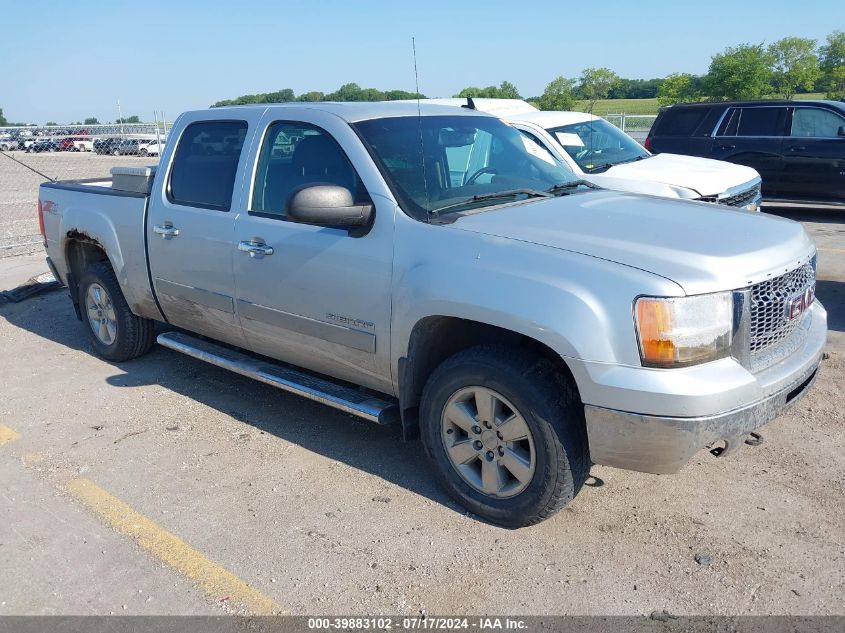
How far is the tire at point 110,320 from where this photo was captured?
5.68 m

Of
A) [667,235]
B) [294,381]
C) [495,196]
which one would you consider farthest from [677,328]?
[294,381]

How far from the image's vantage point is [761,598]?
2.93 meters

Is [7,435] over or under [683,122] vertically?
under

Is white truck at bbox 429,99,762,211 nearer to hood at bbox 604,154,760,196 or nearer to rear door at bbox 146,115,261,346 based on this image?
hood at bbox 604,154,760,196

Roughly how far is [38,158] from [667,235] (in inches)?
1427

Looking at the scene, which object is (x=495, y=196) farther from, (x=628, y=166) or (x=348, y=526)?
(x=628, y=166)

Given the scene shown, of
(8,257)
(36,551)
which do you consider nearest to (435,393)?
(36,551)

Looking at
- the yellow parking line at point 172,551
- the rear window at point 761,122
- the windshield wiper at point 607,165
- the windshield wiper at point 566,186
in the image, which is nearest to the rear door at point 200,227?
the yellow parking line at point 172,551

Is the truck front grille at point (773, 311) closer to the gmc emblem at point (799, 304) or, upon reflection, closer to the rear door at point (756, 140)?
the gmc emblem at point (799, 304)

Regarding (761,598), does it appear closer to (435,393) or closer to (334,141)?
(435,393)

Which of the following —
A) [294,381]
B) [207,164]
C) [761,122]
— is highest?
[207,164]

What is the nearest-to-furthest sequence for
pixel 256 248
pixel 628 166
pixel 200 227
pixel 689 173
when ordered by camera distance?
pixel 256 248 < pixel 200 227 < pixel 689 173 < pixel 628 166

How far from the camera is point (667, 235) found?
3307 millimetres

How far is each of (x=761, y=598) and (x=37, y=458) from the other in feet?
12.6
